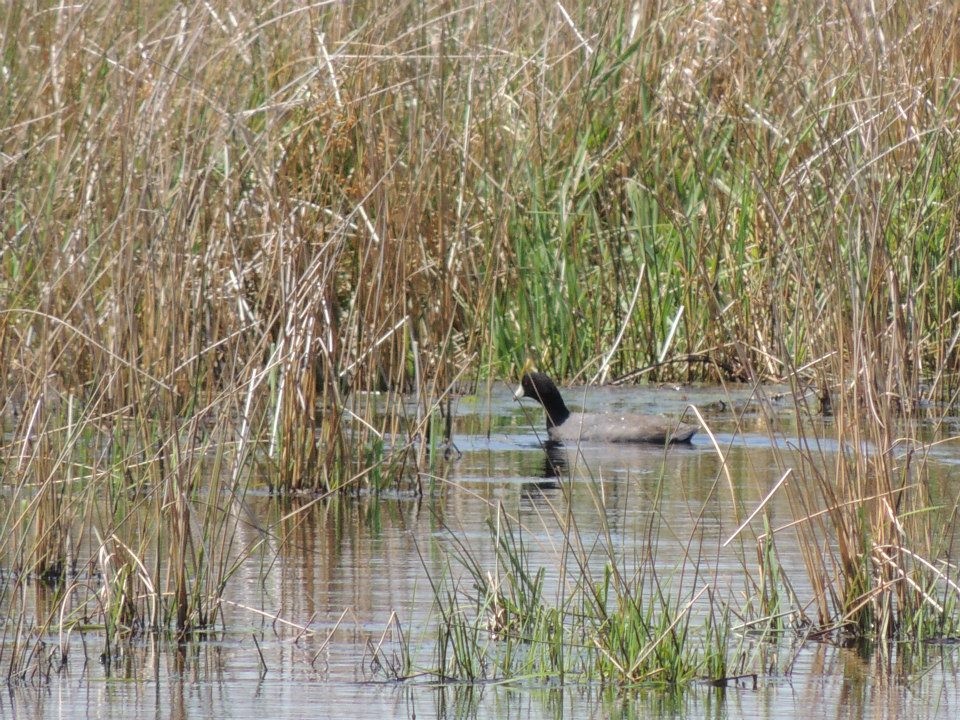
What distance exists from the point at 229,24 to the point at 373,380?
9.09ft

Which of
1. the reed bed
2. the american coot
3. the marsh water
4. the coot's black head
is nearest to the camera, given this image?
the marsh water

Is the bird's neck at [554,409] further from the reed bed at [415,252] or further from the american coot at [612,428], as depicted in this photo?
the reed bed at [415,252]

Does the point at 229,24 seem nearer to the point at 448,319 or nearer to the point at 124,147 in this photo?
the point at 448,319

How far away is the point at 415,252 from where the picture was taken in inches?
348

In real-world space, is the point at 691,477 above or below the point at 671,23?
below

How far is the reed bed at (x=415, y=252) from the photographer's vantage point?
5184mm

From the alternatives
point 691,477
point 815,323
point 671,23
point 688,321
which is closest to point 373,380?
point 691,477

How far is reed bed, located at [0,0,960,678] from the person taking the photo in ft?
17.0

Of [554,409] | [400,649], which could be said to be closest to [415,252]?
[554,409]

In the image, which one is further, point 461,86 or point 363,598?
point 461,86

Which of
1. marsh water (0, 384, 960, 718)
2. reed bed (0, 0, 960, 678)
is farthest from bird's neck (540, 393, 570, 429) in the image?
marsh water (0, 384, 960, 718)

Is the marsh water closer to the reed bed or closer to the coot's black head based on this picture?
the reed bed

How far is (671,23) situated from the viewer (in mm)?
11023

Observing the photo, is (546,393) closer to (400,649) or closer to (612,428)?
(612,428)
